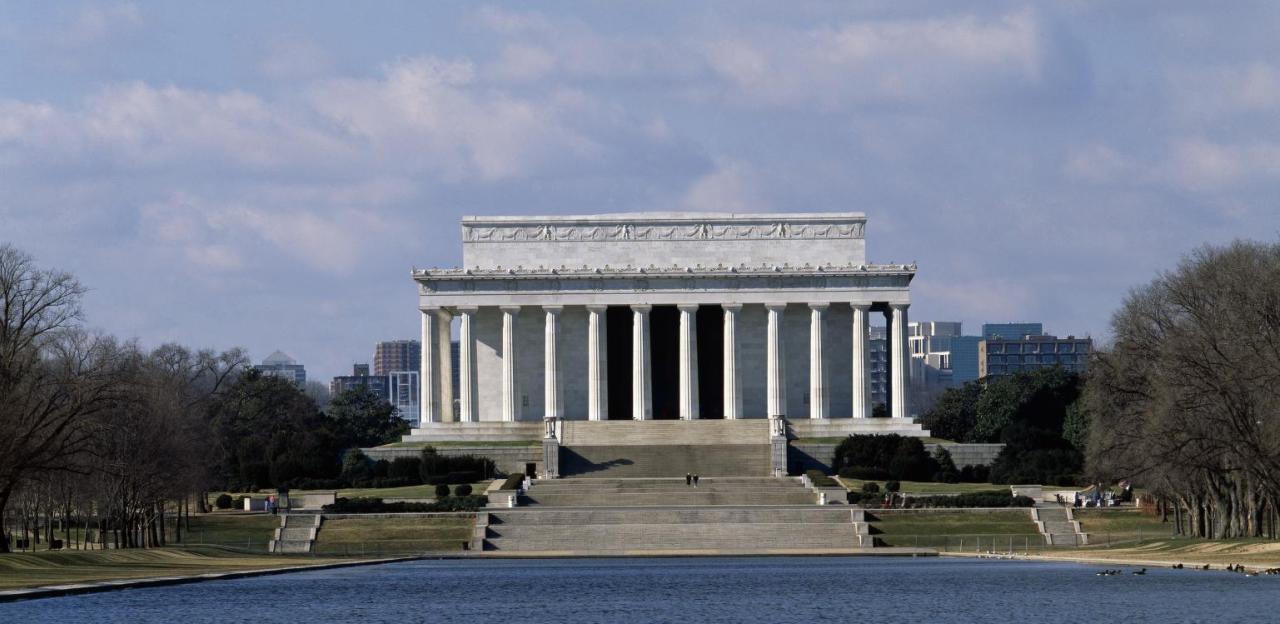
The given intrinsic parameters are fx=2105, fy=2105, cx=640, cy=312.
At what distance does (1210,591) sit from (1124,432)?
2963 cm

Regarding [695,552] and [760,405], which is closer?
[695,552]

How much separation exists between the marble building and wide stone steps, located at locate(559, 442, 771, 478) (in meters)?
9.03

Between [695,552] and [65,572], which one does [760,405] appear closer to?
[695,552]

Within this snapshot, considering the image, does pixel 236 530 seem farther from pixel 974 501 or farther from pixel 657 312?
pixel 657 312

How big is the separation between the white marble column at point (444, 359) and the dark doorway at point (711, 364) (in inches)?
641

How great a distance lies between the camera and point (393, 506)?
9956cm

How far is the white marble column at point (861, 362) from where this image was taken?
129750 millimetres

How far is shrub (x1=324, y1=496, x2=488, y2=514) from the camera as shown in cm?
9900

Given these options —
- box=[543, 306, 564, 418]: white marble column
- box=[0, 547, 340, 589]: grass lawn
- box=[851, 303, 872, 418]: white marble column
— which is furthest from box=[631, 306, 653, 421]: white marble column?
box=[0, 547, 340, 589]: grass lawn

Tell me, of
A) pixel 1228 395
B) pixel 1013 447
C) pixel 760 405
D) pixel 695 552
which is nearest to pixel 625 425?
pixel 760 405

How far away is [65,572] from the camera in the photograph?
67688mm

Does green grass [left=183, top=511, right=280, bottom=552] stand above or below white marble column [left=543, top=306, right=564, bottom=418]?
below

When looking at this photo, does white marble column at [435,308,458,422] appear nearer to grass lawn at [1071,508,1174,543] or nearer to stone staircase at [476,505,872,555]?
stone staircase at [476,505,872,555]

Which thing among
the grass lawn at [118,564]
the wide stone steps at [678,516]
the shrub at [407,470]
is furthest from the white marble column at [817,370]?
the grass lawn at [118,564]
